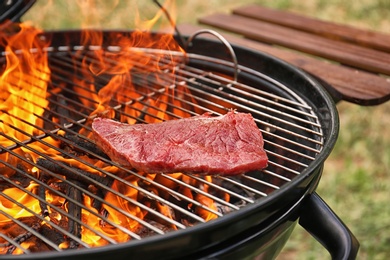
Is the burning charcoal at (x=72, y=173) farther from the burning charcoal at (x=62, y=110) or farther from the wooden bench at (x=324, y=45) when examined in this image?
the wooden bench at (x=324, y=45)

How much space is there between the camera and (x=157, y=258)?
55.7 inches

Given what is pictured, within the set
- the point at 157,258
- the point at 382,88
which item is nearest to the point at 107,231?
the point at 157,258

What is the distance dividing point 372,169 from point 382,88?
6.15 ft

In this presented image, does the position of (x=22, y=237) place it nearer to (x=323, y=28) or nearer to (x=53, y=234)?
(x=53, y=234)

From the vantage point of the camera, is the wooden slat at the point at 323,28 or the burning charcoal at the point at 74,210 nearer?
the burning charcoal at the point at 74,210

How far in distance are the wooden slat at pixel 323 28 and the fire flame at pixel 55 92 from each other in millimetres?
828

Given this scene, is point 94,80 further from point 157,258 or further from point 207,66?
point 157,258

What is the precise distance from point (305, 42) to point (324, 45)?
0.11 meters

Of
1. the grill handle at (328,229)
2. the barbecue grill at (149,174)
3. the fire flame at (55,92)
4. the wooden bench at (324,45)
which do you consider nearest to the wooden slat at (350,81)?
the wooden bench at (324,45)

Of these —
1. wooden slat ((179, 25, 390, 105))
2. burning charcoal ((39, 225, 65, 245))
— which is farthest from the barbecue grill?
wooden slat ((179, 25, 390, 105))

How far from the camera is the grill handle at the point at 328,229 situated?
1.60 meters

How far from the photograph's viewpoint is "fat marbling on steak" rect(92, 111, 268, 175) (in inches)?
71.4

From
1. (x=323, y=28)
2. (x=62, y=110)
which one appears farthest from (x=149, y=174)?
(x=323, y=28)

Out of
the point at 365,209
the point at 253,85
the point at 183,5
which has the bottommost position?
the point at 365,209
